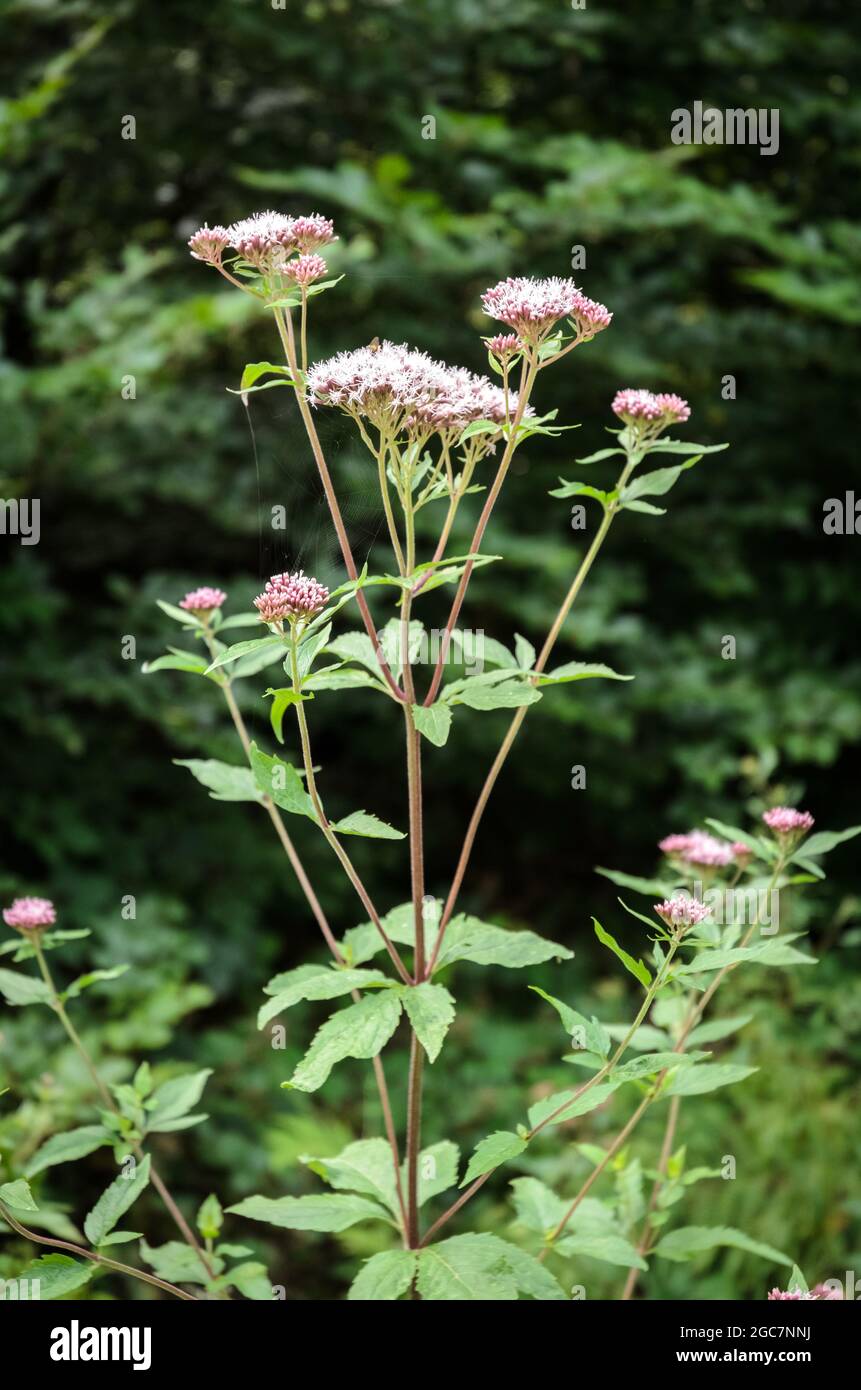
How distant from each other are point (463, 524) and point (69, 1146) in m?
1.97

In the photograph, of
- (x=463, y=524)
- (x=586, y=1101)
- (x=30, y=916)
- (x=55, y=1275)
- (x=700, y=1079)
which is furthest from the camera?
(x=463, y=524)

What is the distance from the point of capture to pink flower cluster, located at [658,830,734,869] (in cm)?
142

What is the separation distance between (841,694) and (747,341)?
105cm

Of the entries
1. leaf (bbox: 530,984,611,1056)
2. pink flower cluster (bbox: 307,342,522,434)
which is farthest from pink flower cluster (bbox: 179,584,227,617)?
leaf (bbox: 530,984,611,1056)

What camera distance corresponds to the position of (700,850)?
142 cm

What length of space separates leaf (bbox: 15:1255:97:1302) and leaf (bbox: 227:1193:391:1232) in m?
0.14

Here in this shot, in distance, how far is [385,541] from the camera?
294cm

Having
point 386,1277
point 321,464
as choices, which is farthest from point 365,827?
point 386,1277

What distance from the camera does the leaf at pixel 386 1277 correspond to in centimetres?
104

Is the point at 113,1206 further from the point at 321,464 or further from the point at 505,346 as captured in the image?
the point at 505,346

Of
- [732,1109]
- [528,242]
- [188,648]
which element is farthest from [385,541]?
[732,1109]

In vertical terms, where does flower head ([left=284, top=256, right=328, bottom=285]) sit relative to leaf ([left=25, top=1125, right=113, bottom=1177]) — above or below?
above

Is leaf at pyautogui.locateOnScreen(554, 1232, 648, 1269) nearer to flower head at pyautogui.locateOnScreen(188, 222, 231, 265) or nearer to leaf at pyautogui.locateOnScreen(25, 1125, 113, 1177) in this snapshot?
leaf at pyautogui.locateOnScreen(25, 1125, 113, 1177)

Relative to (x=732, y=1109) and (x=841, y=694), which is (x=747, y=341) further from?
(x=732, y=1109)
